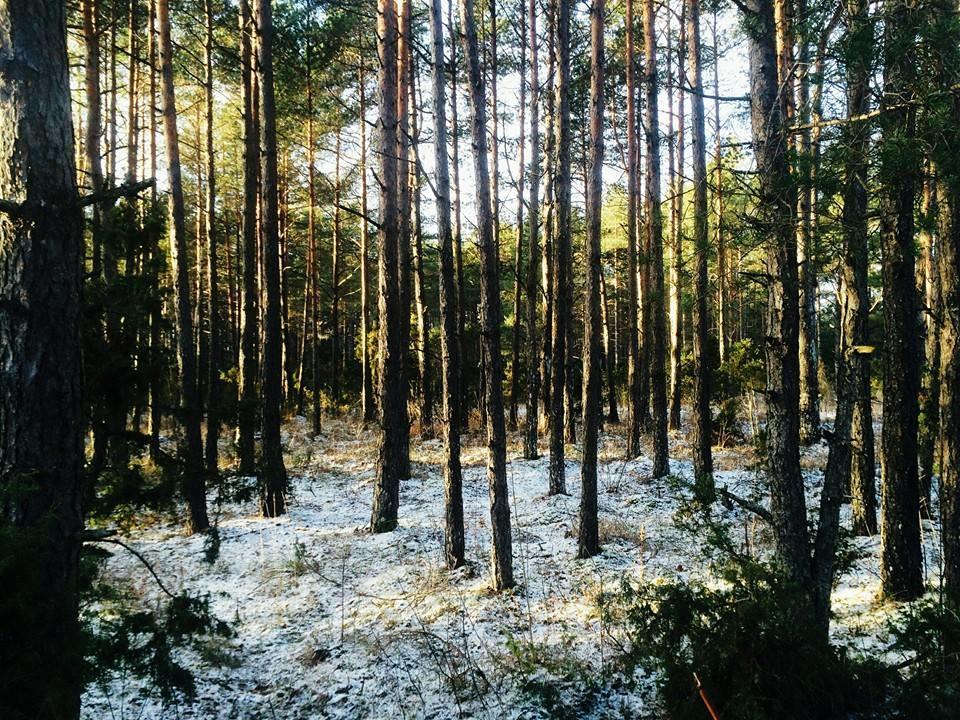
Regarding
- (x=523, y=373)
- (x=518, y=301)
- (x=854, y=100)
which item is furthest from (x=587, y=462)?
(x=523, y=373)

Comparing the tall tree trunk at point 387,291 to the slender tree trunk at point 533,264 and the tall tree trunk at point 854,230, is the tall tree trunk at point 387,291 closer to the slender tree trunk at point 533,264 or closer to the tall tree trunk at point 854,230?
the slender tree trunk at point 533,264

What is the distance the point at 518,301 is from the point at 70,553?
13.1 metres

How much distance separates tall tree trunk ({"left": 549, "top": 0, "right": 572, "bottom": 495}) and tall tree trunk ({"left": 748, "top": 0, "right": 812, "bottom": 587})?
405cm

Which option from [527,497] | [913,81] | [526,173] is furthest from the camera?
[526,173]

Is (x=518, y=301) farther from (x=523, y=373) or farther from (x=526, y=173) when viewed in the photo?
(x=523, y=373)

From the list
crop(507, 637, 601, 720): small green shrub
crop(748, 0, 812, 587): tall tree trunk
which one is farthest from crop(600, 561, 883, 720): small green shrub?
crop(507, 637, 601, 720): small green shrub

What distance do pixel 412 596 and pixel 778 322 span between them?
4774 millimetres

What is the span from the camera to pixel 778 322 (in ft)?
13.8

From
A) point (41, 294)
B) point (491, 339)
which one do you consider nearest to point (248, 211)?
point (491, 339)

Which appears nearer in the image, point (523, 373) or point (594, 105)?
point (594, 105)

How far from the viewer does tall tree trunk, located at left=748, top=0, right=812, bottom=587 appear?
4.09 metres

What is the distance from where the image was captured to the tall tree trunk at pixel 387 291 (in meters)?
8.18

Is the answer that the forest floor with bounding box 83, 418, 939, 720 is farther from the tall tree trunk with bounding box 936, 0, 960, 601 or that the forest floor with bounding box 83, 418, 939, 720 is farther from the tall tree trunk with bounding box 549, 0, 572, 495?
the tall tree trunk with bounding box 549, 0, 572, 495

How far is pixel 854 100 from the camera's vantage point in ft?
13.0
